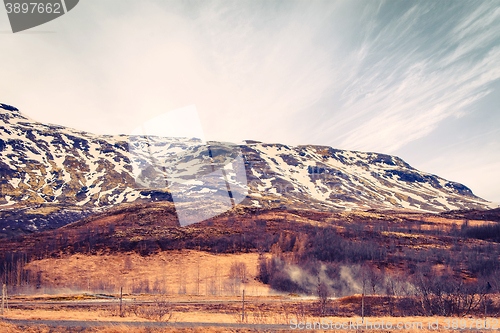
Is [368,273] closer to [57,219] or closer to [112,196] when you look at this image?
[57,219]

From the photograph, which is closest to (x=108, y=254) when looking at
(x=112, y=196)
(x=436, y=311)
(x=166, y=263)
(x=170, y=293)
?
(x=166, y=263)

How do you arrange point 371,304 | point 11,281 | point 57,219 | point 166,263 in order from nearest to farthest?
1. point 371,304
2. point 11,281
3. point 166,263
4. point 57,219

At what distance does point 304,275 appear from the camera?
160 feet

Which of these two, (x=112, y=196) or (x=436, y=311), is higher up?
(x=112, y=196)

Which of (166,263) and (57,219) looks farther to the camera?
(57,219)

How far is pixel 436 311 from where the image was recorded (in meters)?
26.2

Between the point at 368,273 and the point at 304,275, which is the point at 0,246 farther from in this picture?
the point at 368,273

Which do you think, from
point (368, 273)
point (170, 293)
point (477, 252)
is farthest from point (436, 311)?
point (477, 252)

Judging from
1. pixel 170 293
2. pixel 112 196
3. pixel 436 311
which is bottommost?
pixel 170 293

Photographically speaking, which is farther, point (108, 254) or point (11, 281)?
point (108, 254)

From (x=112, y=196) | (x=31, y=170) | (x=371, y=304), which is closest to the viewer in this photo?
(x=371, y=304)

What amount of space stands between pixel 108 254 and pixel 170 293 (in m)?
21.8

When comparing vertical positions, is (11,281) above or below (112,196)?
below

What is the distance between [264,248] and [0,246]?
56.8 meters
